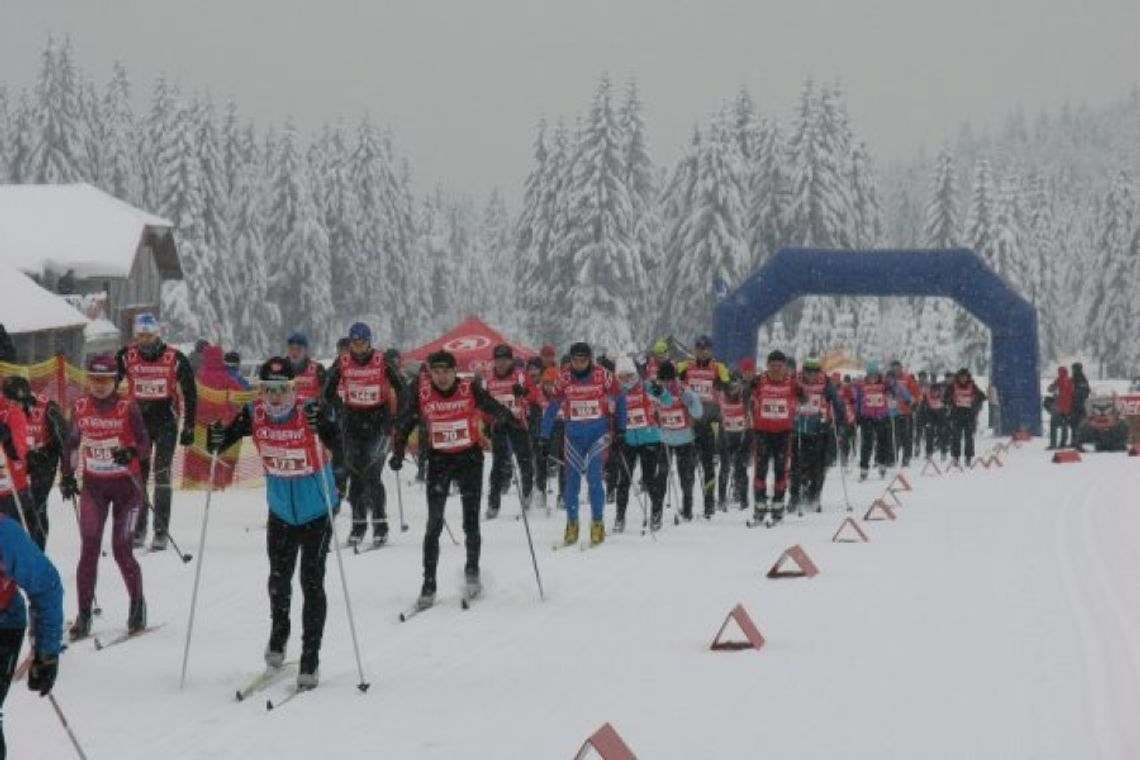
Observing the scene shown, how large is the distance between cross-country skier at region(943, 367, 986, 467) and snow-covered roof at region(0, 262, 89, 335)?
17389mm

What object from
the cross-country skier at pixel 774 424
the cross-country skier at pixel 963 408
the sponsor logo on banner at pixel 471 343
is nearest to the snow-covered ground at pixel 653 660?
the cross-country skier at pixel 774 424

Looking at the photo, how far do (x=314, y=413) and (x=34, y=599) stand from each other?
3.21 metres

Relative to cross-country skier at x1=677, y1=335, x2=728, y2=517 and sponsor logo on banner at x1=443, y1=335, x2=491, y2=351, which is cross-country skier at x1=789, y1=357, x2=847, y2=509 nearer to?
cross-country skier at x1=677, y1=335, x2=728, y2=517

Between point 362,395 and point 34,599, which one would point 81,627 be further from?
point 34,599

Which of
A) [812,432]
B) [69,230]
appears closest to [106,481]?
[812,432]

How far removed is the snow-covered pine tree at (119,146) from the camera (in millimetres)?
78062

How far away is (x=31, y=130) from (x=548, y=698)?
73494mm

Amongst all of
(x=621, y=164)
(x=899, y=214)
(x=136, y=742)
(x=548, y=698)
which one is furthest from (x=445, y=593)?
(x=899, y=214)

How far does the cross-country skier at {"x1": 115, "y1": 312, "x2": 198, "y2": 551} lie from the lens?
13336 mm

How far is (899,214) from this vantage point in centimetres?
14388

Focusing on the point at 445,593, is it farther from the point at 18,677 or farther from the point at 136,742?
the point at 136,742

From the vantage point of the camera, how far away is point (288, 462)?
8492 mm

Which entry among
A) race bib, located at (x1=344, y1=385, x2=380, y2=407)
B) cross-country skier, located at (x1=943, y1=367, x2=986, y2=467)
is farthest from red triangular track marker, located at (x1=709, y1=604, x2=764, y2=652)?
cross-country skier, located at (x1=943, y1=367, x2=986, y2=467)

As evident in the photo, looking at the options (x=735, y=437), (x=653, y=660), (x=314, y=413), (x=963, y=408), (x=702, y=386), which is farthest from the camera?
(x=963, y=408)
